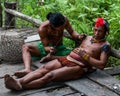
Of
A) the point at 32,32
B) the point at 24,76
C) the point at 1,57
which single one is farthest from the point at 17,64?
the point at 32,32

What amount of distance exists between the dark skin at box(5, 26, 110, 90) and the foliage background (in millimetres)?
1472

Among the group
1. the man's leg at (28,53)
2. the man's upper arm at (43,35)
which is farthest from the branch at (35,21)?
the man's leg at (28,53)

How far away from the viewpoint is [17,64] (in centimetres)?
511

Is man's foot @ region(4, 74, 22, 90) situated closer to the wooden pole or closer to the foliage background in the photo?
the foliage background

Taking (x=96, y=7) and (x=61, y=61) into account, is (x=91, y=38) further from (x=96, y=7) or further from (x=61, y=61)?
(x=96, y=7)

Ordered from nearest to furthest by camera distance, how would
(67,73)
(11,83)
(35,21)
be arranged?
(11,83), (67,73), (35,21)

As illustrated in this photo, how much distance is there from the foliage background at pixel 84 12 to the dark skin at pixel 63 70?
147 centimetres

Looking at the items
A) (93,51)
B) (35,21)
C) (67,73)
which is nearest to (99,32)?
(93,51)

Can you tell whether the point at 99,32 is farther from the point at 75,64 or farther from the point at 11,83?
the point at 11,83

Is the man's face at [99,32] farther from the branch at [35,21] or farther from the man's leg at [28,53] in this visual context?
the man's leg at [28,53]

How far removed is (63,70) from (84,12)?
3.27 metres

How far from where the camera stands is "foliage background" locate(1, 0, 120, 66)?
6.39 m

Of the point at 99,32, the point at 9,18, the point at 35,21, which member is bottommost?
the point at 9,18

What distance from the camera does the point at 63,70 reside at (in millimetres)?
4289
